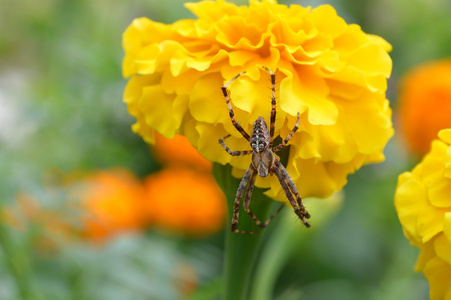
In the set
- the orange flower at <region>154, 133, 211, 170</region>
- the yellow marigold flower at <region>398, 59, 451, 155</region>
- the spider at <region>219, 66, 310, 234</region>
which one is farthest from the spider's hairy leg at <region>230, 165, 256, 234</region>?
the orange flower at <region>154, 133, 211, 170</region>

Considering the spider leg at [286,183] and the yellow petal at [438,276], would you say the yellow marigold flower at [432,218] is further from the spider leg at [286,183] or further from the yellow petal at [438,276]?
the spider leg at [286,183]

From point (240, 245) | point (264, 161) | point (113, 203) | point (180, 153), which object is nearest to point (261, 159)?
point (264, 161)

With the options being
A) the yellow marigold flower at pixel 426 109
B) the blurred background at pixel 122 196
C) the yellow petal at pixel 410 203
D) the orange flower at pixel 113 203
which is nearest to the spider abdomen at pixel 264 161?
the yellow petal at pixel 410 203

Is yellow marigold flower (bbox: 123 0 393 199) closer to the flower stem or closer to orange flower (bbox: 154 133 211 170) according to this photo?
the flower stem

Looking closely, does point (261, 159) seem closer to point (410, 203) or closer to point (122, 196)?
point (410, 203)

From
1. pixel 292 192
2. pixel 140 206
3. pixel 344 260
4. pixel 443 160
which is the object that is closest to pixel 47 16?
pixel 140 206
